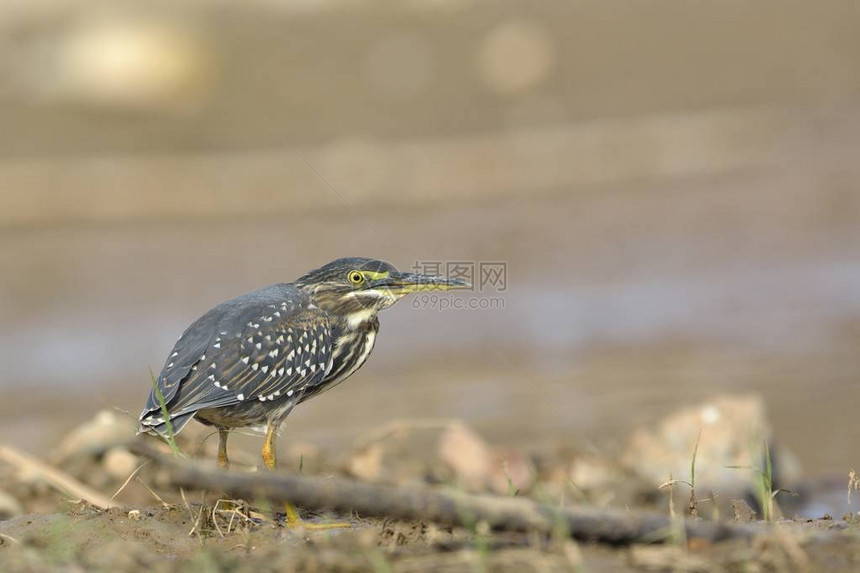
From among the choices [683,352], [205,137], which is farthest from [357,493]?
[205,137]

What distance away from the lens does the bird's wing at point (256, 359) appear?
609 cm

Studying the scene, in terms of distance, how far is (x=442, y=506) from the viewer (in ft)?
12.8

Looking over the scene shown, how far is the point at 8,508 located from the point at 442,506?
430 cm

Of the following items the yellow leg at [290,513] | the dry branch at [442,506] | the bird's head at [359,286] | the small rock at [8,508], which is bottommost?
the small rock at [8,508]

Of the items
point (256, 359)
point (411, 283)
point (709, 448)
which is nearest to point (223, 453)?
point (256, 359)

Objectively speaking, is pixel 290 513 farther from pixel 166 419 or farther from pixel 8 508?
pixel 8 508

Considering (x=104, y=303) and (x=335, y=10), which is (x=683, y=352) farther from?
(x=335, y=10)

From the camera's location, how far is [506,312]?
1439cm

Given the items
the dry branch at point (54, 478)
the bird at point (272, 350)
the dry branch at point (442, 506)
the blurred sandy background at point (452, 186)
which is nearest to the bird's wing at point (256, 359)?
the bird at point (272, 350)

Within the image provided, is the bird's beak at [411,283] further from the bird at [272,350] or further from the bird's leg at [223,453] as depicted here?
the bird's leg at [223,453]

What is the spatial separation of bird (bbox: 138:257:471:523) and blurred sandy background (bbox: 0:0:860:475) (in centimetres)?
446

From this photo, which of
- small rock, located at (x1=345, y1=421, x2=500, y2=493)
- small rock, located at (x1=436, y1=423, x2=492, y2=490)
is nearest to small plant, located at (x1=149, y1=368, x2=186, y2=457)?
small rock, located at (x1=345, y1=421, x2=500, y2=493)

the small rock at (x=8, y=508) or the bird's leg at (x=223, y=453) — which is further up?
the bird's leg at (x=223, y=453)

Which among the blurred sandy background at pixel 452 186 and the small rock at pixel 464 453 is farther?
the blurred sandy background at pixel 452 186
